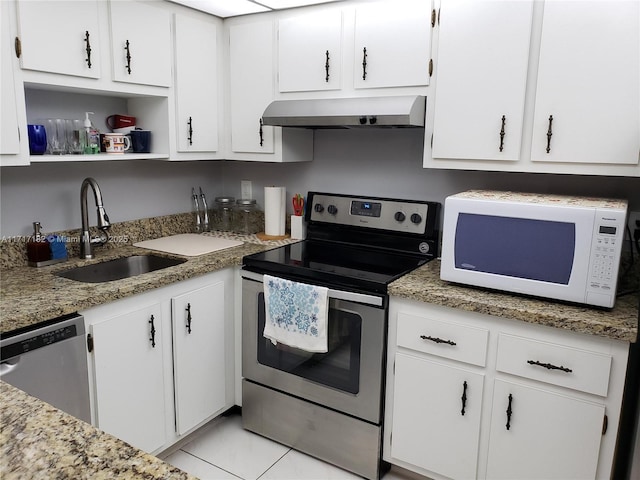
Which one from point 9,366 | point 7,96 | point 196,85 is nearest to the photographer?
point 9,366

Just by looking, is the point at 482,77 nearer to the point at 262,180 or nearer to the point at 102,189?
the point at 262,180

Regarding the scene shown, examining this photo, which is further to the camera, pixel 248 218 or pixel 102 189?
pixel 248 218

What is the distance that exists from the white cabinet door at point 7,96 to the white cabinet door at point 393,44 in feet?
4.54

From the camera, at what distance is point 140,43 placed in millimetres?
2250

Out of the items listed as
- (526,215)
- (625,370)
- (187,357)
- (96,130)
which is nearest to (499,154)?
(526,215)

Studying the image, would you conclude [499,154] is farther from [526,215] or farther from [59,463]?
[59,463]

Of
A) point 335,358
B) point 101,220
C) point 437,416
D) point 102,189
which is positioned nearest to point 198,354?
point 335,358

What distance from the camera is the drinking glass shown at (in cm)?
215

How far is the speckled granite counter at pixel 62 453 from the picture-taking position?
76cm

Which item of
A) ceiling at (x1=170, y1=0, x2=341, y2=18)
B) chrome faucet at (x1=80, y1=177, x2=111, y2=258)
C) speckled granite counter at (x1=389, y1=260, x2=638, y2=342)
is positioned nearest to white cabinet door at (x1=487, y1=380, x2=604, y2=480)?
speckled granite counter at (x1=389, y1=260, x2=638, y2=342)

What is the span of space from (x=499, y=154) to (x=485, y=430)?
108 centimetres

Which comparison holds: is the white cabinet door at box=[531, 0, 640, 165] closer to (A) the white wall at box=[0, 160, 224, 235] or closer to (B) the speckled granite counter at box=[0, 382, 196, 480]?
(B) the speckled granite counter at box=[0, 382, 196, 480]

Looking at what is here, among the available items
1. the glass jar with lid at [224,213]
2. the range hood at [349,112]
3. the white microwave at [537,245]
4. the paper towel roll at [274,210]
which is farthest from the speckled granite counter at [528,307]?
the glass jar with lid at [224,213]

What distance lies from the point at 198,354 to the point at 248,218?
101 centimetres
